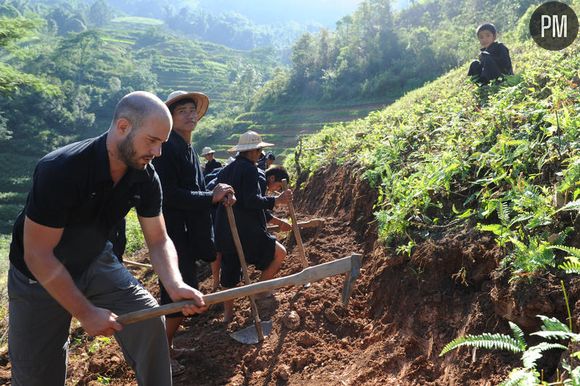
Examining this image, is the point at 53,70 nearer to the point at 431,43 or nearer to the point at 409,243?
the point at 431,43

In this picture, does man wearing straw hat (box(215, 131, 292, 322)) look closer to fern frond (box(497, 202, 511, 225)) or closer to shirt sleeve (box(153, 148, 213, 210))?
shirt sleeve (box(153, 148, 213, 210))

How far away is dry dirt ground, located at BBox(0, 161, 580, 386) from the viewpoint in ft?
9.99

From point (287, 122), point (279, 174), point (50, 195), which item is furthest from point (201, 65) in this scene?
point (50, 195)

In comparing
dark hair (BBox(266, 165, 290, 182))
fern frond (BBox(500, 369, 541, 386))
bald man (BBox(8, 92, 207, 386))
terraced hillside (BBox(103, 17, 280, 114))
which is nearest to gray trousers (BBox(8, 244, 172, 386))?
bald man (BBox(8, 92, 207, 386))

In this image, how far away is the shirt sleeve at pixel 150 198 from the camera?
3008 mm

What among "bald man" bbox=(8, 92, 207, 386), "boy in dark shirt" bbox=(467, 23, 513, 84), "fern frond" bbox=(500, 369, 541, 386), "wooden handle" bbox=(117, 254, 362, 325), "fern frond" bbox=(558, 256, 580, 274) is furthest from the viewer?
"boy in dark shirt" bbox=(467, 23, 513, 84)

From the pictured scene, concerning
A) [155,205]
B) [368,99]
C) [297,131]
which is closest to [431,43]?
[368,99]

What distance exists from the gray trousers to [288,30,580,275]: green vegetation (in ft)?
7.25

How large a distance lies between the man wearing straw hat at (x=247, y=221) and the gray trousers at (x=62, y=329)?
74.2 inches

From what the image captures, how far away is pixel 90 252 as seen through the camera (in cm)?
296

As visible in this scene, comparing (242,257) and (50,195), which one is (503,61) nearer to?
(242,257)

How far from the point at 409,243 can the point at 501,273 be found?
970mm

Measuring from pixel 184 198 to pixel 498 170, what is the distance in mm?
2509

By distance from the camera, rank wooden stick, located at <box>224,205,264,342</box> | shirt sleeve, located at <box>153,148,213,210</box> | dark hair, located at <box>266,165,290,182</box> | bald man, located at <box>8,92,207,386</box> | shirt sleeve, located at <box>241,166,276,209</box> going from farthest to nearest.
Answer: dark hair, located at <box>266,165,290,182</box>, shirt sleeve, located at <box>241,166,276,209</box>, wooden stick, located at <box>224,205,264,342</box>, shirt sleeve, located at <box>153,148,213,210</box>, bald man, located at <box>8,92,207,386</box>
